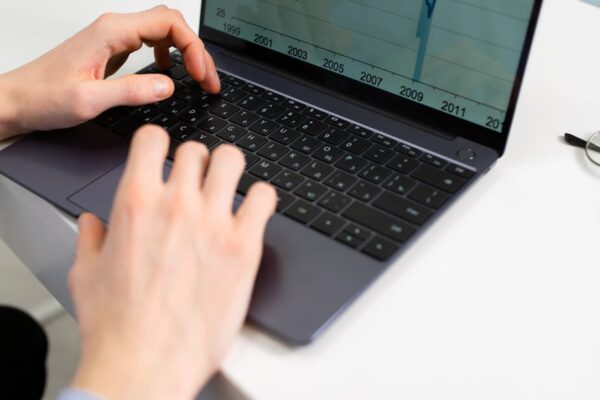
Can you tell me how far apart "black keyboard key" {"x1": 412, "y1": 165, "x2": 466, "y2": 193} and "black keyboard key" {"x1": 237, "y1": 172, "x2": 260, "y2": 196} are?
0.46 feet

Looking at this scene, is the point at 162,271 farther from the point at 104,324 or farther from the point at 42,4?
the point at 42,4

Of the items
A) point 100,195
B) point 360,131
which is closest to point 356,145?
point 360,131

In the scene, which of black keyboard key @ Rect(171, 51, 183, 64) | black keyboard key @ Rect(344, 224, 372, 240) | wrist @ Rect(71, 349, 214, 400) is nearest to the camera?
wrist @ Rect(71, 349, 214, 400)

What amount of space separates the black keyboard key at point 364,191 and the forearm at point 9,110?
0.33 metres

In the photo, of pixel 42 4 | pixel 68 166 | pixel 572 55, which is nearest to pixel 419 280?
pixel 68 166

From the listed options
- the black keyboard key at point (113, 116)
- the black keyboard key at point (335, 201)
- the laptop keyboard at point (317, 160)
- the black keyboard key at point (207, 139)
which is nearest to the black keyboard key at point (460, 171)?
the laptop keyboard at point (317, 160)

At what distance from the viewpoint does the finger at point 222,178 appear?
1.54 feet

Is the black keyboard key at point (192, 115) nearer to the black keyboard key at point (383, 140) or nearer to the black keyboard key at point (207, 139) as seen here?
the black keyboard key at point (207, 139)

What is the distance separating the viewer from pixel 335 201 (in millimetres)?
549

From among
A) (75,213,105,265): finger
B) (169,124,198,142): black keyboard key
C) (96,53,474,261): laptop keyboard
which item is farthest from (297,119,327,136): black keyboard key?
(75,213,105,265): finger

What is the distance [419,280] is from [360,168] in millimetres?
119

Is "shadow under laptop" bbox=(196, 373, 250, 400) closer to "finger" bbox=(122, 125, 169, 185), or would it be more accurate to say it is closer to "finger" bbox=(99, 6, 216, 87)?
"finger" bbox=(122, 125, 169, 185)

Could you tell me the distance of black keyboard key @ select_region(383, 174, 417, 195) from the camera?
0.56 metres

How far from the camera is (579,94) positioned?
0.73m
